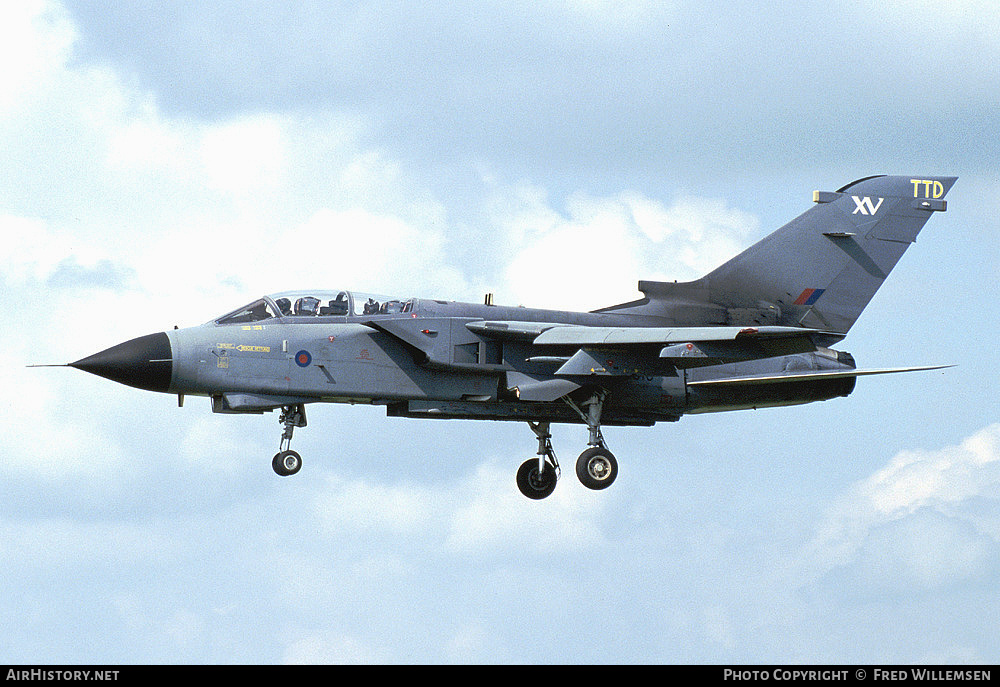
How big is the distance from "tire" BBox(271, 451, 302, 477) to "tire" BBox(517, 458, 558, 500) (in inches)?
204

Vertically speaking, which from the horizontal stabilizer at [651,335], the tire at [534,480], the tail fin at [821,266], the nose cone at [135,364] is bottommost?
the tire at [534,480]

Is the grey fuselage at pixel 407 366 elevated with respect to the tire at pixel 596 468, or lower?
elevated

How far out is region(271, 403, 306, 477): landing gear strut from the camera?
86.8ft

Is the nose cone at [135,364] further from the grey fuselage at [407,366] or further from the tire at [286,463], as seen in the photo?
the tire at [286,463]

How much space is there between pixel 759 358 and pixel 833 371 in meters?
3.01

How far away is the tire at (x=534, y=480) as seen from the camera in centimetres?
2973

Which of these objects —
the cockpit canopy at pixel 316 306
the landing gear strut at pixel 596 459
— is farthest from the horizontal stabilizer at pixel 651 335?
the cockpit canopy at pixel 316 306

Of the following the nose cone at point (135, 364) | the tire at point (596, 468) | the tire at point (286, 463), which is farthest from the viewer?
the tire at point (596, 468)

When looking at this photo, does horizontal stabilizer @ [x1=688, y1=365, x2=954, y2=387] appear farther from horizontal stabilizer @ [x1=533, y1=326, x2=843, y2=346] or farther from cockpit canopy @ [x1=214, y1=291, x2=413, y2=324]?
cockpit canopy @ [x1=214, y1=291, x2=413, y2=324]

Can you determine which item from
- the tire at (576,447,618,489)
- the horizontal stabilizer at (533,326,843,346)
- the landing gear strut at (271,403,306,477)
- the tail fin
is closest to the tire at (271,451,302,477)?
the landing gear strut at (271,403,306,477)

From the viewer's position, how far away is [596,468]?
2666 centimetres

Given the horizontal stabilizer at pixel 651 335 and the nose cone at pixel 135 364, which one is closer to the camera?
the horizontal stabilizer at pixel 651 335

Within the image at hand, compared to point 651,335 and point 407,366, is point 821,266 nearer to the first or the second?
point 651,335

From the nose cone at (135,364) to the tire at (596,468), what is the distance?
24.7 feet
